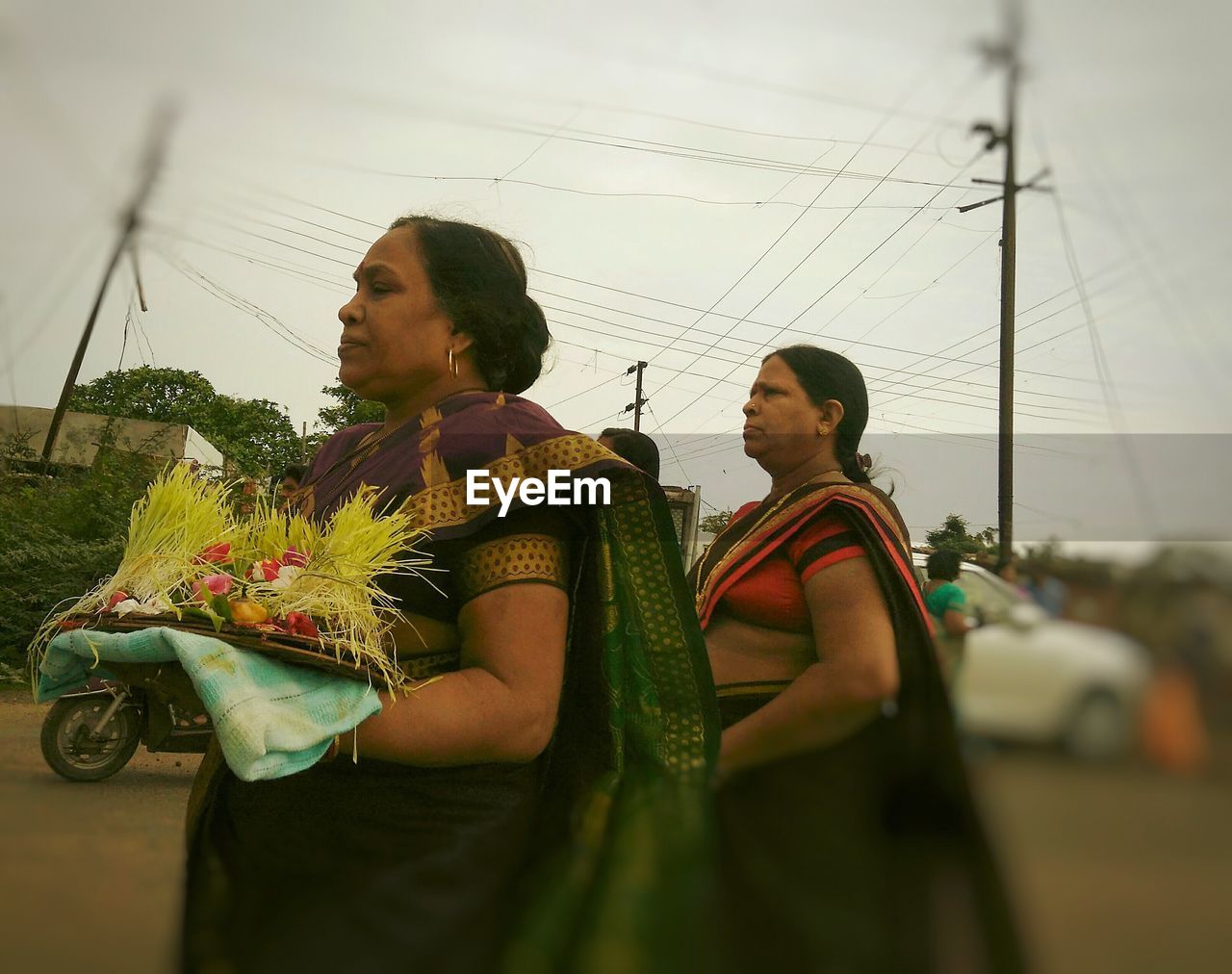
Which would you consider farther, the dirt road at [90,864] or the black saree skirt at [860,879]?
the dirt road at [90,864]

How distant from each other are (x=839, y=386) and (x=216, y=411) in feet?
3.94

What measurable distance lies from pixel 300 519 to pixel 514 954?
0.48 m

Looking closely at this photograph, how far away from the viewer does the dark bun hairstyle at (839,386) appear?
1.98m

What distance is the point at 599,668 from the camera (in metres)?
1.21

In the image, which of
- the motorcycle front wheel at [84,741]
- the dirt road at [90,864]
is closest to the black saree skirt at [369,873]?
the dirt road at [90,864]

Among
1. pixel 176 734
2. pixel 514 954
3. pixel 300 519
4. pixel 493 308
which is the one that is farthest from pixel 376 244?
pixel 176 734

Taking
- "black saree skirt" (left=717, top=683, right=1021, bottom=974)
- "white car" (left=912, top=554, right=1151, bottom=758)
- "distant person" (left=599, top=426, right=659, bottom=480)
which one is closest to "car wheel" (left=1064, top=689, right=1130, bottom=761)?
"white car" (left=912, top=554, right=1151, bottom=758)

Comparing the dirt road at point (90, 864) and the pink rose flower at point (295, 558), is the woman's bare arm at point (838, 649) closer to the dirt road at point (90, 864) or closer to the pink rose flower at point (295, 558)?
the pink rose flower at point (295, 558)

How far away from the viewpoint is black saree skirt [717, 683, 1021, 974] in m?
0.72

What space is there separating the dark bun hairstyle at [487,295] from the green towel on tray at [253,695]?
485 mm

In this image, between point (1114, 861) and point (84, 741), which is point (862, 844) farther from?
point (84, 741)

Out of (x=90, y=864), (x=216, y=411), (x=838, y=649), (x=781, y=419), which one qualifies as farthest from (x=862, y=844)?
(x=90, y=864)

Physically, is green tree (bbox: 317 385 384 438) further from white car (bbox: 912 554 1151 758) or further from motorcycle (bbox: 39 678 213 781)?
motorcycle (bbox: 39 678 213 781)

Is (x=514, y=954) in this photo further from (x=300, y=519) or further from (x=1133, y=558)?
(x=1133, y=558)
